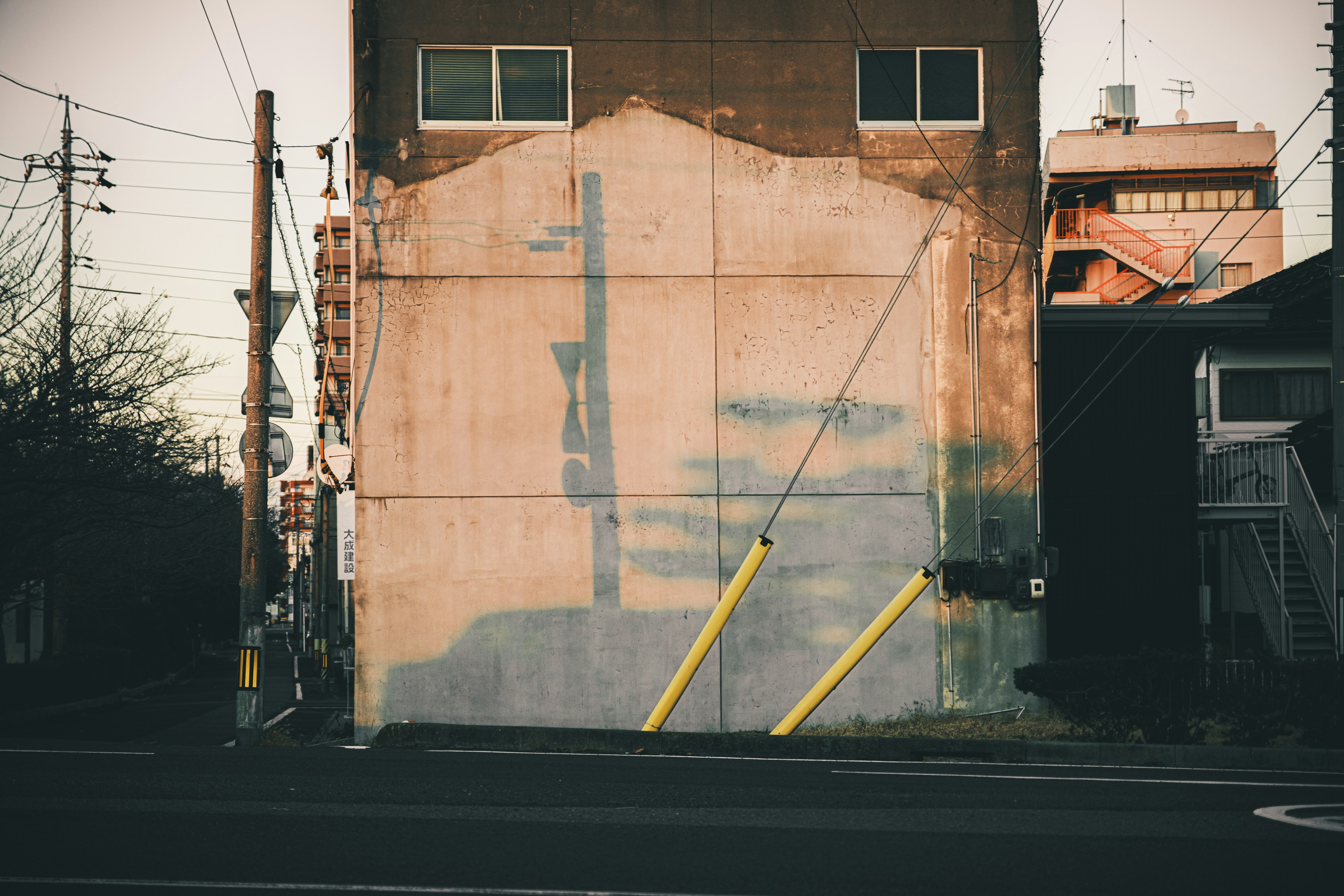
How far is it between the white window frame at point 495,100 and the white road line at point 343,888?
12.1m

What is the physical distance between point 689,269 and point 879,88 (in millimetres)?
3883

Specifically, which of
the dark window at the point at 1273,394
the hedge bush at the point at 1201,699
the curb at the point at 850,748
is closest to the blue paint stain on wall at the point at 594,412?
the curb at the point at 850,748

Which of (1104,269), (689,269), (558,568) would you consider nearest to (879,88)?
(689,269)

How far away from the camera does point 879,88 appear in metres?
16.5

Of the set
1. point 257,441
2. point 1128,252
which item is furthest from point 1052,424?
point 1128,252

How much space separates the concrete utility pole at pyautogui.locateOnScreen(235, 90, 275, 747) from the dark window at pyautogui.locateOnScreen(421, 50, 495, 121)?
233 centimetres

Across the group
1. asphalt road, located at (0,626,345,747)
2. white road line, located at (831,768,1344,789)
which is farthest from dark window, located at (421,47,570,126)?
white road line, located at (831,768,1344,789)

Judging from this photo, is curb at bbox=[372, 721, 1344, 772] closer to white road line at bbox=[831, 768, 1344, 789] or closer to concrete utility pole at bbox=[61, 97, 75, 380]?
white road line at bbox=[831, 768, 1344, 789]

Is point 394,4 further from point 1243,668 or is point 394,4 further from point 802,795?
point 1243,668

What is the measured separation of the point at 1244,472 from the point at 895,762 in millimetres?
10358

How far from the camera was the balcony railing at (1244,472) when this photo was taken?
1830 cm

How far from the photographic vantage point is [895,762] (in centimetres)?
1214

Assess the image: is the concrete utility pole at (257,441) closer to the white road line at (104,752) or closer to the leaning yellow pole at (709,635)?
the white road line at (104,752)

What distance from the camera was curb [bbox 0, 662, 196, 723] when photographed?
25375 mm
